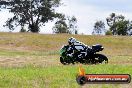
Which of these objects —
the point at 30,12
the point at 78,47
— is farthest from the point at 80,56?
the point at 30,12

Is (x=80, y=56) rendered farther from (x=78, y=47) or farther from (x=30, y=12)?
(x=30, y=12)

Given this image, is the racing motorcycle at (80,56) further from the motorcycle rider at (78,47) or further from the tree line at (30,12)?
the tree line at (30,12)

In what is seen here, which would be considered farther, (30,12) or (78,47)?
(30,12)

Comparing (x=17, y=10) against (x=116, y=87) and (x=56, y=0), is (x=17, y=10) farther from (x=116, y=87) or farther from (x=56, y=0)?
(x=116, y=87)

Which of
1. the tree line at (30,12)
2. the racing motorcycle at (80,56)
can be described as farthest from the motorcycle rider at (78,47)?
the tree line at (30,12)

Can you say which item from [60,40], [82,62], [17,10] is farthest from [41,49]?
[17,10]

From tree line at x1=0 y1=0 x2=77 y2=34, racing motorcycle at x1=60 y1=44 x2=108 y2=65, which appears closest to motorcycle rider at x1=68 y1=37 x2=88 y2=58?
racing motorcycle at x1=60 y1=44 x2=108 y2=65

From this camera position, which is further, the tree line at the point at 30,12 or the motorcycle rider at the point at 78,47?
the tree line at the point at 30,12

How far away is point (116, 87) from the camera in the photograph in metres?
14.3

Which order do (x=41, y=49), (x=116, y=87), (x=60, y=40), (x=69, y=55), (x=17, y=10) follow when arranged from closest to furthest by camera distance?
1. (x=116, y=87)
2. (x=69, y=55)
3. (x=41, y=49)
4. (x=60, y=40)
5. (x=17, y=10)

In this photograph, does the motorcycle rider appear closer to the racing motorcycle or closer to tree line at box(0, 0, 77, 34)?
the racing motorcycle

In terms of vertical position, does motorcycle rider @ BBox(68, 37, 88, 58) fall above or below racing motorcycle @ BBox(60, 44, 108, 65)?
above

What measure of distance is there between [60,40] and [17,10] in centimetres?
4284

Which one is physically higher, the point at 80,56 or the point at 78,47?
the point at 78,47
